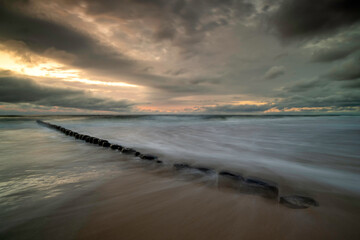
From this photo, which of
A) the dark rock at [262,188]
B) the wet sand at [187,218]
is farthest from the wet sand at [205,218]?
the dark rock at [262,188]

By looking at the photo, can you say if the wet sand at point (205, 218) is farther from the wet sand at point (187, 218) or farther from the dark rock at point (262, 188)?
the dark rock at point (262, 188)

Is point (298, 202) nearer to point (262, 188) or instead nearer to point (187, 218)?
point (262, 188)

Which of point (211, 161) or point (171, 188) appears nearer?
point (171, 188)

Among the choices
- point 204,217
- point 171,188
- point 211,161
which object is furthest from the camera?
point 211,161

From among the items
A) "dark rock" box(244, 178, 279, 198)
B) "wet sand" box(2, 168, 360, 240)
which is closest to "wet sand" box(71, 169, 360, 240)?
"wet sand" box(2, 168, 360, 240)

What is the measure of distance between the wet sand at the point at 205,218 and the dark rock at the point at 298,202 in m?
0.08

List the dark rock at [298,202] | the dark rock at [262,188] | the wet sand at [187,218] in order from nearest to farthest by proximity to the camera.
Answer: the wet sand at [187,218]
the dark rock at [298,202]
the dark rock at [262,188]

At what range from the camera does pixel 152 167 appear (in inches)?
148

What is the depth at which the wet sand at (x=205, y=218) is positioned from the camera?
157 centimetres

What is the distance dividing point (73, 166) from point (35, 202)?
1833 millimetres

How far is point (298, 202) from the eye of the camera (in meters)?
2.11

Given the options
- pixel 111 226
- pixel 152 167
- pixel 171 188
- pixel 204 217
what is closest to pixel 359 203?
pixel 204 217

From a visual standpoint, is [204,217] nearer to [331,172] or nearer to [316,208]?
[316,208]

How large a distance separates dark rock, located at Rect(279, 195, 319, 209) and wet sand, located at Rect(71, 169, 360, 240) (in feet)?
0.26
